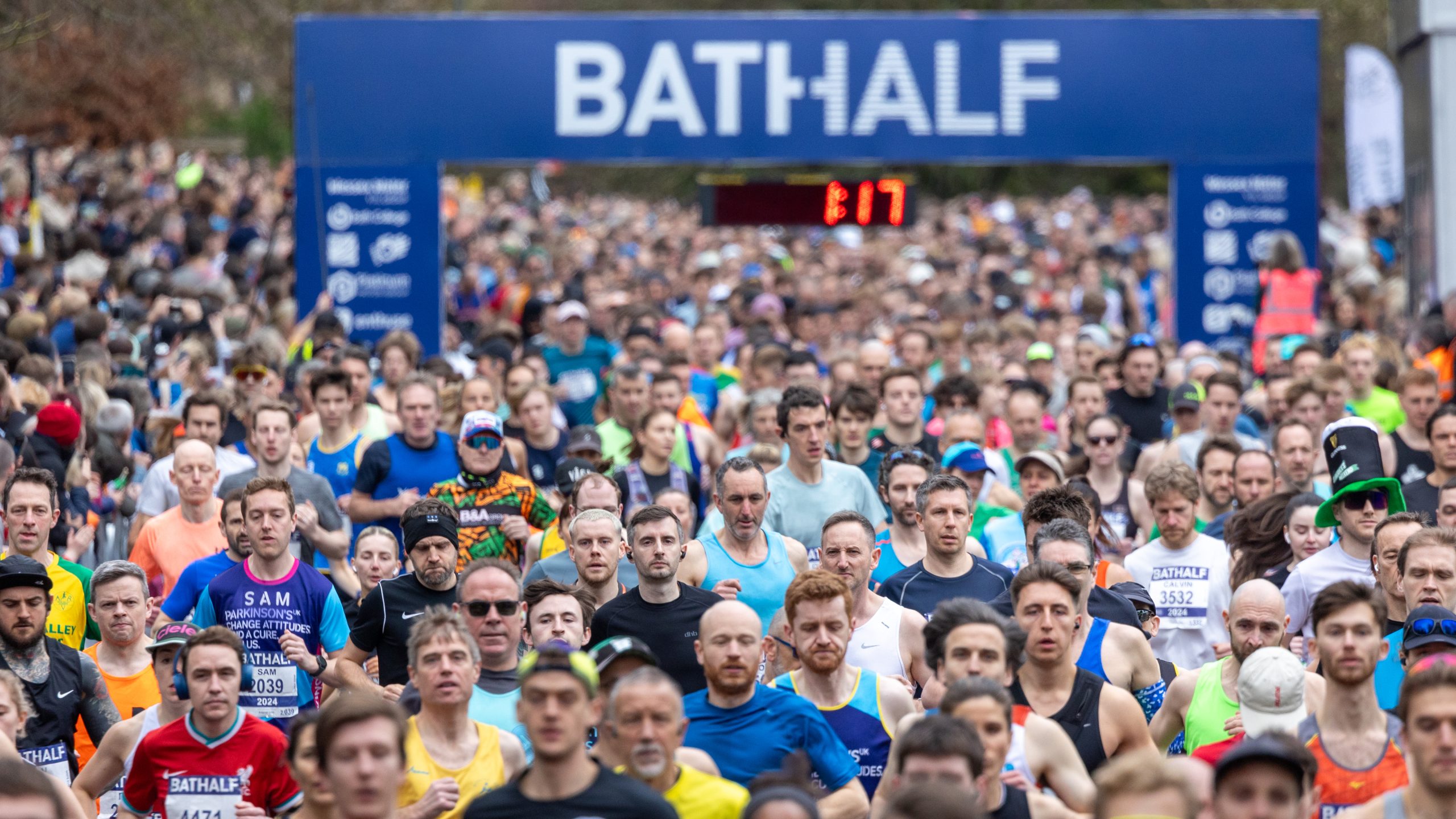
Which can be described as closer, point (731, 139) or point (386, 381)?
point (386, 381)

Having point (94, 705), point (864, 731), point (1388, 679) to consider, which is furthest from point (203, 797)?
point (1388, 679)

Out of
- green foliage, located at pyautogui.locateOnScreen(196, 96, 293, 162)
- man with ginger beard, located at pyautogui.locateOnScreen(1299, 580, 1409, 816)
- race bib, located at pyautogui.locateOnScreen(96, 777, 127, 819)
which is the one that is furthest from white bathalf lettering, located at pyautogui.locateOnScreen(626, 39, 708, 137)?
green foliage, located at pyautogui.locateOnScreen(196, 96, 293, 162)

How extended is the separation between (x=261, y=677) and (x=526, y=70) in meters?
11.2

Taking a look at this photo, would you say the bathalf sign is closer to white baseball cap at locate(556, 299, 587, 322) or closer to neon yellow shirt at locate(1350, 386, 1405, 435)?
white baseball cap at locate(556, 299, 587, 322)

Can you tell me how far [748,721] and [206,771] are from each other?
1.90 meters

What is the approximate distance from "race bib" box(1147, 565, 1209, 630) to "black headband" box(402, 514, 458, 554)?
3.32 metres

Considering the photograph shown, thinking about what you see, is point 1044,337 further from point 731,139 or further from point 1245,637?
point 1245,637

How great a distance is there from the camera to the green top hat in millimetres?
8641

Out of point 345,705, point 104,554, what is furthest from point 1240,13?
point 345,705

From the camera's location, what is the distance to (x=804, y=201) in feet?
64.4

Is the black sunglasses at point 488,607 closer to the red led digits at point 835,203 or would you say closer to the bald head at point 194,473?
the bald head at point 194,473

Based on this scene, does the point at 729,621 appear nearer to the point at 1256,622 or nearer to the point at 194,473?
the point at 1256,622

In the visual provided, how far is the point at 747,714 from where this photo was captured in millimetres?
6535

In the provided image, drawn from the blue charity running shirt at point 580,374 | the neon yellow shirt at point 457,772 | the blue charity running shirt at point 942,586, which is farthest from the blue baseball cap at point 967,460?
the blue charity running shirt at point 580,374
